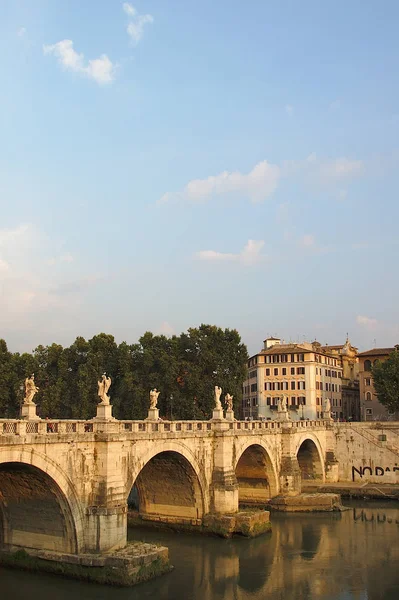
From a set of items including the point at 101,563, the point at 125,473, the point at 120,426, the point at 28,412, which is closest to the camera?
the point at 28,412

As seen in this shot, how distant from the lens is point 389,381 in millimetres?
66500

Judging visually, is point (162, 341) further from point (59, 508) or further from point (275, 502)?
point (59, 508)

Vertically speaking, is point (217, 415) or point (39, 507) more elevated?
point (217, 415)

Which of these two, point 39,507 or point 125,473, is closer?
point 39,507

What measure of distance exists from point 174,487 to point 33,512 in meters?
13.0

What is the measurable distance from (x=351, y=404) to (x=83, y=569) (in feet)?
241

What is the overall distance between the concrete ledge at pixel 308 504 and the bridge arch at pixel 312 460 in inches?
482

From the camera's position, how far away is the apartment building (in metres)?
81.7

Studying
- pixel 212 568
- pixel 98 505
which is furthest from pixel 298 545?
pixel 98 505

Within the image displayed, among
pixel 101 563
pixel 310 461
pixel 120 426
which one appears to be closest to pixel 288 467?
pixel 310 461

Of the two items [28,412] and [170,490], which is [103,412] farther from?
[170,490]

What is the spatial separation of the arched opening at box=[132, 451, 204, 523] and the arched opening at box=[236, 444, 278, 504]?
1124cm

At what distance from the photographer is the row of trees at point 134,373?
207ft

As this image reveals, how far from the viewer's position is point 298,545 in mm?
38875
